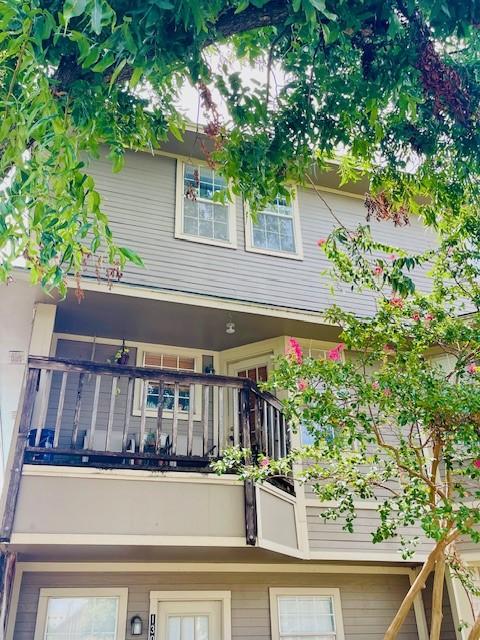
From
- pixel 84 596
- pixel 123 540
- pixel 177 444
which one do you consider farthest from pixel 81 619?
pixel 177 444

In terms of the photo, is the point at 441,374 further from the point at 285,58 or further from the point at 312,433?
the point at 285,58

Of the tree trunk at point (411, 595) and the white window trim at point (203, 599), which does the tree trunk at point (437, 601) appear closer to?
the tree trunk at point (411, 595)

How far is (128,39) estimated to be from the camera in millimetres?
2539

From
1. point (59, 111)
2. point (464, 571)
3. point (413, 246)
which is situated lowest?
point (464, 571)

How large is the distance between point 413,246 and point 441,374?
4036 mm

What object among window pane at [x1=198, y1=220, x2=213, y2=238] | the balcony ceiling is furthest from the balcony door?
window pane at [x1=198, y1=220, x2=213, y2=238]

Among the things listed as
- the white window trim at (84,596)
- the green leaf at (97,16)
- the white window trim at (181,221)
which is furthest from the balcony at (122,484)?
the green leaf at (97,16)

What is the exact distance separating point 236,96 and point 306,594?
586 centimetres

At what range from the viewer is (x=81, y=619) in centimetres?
586

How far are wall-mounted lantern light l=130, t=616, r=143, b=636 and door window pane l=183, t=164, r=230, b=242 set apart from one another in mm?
4887

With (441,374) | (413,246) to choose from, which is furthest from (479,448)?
(413,246)

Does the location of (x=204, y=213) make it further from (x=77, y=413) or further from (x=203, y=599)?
(x=203, y=599)

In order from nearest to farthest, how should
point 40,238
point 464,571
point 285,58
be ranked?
point 40,238 → point 285,58 → point 464,571

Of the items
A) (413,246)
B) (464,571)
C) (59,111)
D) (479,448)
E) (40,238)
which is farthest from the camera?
(413,246)
